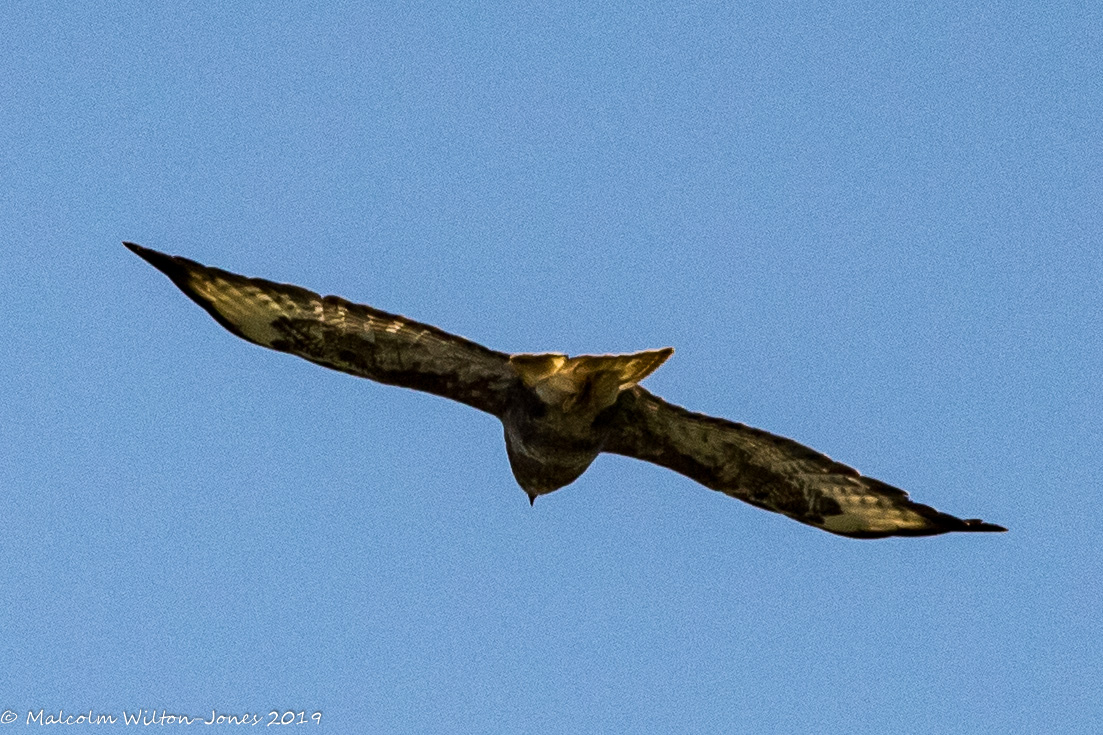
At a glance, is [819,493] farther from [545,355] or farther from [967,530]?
[545,355]

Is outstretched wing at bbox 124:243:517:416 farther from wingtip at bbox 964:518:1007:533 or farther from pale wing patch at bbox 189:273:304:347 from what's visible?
wingtip at bbox 964:518:1007:533

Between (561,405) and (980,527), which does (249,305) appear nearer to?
(561,405)

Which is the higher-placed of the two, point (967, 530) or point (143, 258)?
point (143, 258)

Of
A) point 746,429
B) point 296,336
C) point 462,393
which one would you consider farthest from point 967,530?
point 296,336

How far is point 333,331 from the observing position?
13344 millimetres

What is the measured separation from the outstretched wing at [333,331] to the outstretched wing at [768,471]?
1217 millimetres

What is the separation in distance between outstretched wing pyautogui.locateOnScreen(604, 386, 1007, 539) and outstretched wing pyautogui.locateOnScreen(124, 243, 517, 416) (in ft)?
3.99

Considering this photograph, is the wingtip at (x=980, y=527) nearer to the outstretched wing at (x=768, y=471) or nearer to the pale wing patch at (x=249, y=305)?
the outstretched wing at (x=768, y=471)

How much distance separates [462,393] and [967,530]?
3.86 m

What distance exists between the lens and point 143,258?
42.0 feet

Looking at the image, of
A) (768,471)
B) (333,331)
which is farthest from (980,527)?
(333,331)

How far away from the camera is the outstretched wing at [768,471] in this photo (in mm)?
14016

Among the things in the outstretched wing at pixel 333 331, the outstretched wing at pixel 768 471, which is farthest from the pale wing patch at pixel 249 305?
the outstretched wing at pixel 768 471

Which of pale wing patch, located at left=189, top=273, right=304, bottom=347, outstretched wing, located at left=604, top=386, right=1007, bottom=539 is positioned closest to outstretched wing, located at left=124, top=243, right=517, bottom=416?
pale wing patch, located at left=189, top=273, right=304, bottom=347
